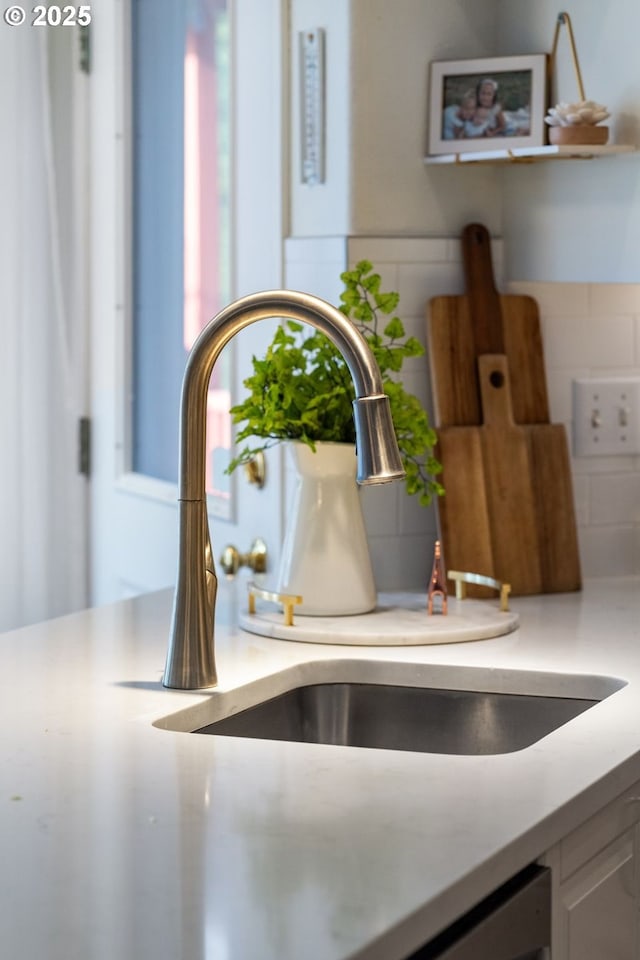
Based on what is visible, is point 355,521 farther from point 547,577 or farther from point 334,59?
point 334,59

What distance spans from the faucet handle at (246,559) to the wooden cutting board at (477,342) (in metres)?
0.37

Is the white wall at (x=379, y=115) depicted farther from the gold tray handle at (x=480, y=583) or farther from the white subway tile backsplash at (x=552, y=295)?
the gold tray handle at (x=480, y=583)

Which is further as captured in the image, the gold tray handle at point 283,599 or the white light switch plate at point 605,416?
the white light switch plate at point 605,416

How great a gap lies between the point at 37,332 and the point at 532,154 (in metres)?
1.15

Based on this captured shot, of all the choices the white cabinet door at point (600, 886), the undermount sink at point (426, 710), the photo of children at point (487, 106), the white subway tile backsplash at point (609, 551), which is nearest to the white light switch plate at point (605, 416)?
the white subway tile backsplash at point (609, 551)

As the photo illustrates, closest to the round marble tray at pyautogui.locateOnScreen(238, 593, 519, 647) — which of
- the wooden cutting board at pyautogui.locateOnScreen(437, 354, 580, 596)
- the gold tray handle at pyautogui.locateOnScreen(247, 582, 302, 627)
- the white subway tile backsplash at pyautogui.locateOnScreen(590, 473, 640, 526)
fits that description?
the gold tray handle at pyautogui.locateOnScreen(247, 582, 302, 627)

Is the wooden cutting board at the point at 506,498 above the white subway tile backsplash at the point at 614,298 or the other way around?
the other way around

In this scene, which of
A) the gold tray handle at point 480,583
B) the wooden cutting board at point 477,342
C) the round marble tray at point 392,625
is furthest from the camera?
the wooden cutting board at point 477,342

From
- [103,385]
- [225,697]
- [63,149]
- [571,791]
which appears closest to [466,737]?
[225,697]

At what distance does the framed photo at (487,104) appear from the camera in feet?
6.64

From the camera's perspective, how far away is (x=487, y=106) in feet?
6.72

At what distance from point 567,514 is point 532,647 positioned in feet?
1.43

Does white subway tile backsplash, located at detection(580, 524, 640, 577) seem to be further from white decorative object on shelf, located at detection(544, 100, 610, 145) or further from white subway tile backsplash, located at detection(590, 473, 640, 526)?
white decorative object on shelf, located at detection(544, 100, 610, 145)

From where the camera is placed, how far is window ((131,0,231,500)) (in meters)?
2.35
